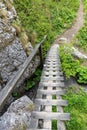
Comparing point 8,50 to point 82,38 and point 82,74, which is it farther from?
point 82,38

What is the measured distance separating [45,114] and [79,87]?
538cm

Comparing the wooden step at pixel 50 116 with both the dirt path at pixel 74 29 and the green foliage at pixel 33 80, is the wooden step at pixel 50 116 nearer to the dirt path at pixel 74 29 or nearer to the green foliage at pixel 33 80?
the green foliage at pixel 33 80

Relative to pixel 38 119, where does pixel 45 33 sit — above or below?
below

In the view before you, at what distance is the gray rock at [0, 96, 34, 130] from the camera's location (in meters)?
7.26

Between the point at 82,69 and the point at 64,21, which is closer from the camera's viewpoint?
the point at 82,69

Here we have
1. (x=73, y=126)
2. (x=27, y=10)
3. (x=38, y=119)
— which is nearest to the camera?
(x=38, y=119)

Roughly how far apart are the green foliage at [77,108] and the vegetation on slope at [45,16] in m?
4.33

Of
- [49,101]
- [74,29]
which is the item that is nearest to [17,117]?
[49,101]

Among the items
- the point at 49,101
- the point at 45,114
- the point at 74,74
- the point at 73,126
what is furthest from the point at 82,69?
the point at 45,114

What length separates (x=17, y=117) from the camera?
24.9 feet

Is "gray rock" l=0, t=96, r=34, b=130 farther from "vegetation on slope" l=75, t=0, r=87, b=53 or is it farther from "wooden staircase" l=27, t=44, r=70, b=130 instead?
"vegetation on slope" l=75, t=0, r=87, b=53

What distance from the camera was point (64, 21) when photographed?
1767cm

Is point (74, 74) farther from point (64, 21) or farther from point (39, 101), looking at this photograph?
point (64, 21)

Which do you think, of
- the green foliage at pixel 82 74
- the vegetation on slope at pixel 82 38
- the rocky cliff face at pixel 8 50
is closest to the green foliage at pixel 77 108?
the green foliage at pixel 82 74
